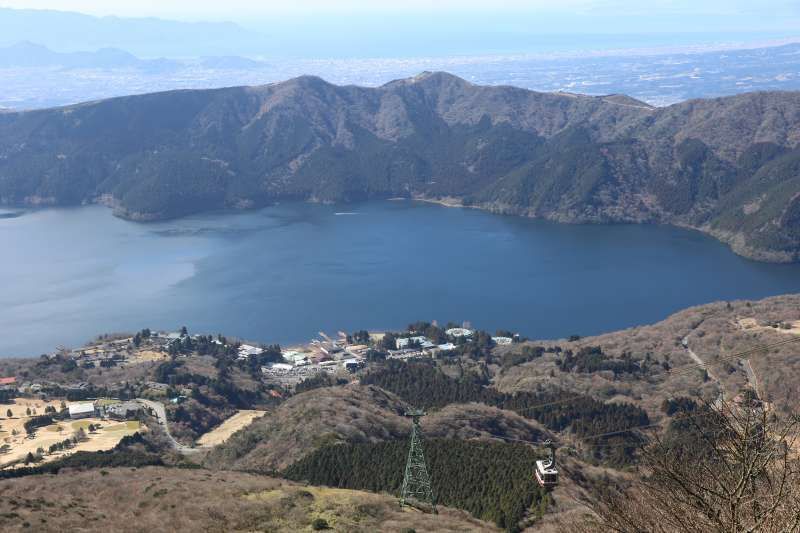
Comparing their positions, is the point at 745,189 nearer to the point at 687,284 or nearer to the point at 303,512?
the point at 687,284

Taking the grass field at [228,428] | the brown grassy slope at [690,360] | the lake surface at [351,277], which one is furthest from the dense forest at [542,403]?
the lake surface at [351,277]

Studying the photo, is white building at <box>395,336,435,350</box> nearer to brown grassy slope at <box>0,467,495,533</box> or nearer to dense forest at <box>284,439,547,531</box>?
dense forest at <box>284,439,547,531</box>

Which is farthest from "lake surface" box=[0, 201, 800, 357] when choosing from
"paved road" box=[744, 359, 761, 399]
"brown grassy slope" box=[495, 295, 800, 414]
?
"paved road" box=[744, 359, 761, 399]

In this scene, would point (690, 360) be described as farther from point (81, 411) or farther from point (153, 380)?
point (81, 411)

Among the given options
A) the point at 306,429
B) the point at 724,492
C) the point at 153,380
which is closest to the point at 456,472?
the point at 306,429

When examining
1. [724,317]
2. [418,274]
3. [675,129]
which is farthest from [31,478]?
[675,129]

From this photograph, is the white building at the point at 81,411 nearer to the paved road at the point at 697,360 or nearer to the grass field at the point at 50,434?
the grass field at the point at 50,434
